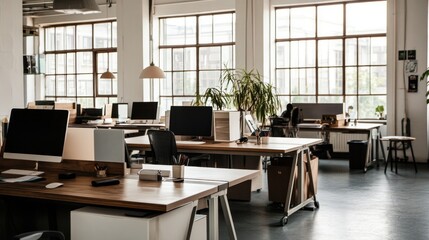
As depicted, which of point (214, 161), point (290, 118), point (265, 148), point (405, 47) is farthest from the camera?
point (405, 47)

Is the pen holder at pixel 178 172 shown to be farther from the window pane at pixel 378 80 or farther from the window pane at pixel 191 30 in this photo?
the window pane at pixel 191 30

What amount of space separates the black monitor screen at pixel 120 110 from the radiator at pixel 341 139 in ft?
13.7

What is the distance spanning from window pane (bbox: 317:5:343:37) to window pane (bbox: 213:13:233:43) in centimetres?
193

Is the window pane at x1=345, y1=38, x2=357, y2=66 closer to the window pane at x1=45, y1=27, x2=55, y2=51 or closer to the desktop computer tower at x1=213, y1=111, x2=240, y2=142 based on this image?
the desktop computer tower at x1=213, y1=111, x2=240, y2=142

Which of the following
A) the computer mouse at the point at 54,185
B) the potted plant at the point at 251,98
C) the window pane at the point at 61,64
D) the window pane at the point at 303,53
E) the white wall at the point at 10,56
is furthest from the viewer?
the window pane at the point at 61,64

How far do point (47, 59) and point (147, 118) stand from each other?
485 cm

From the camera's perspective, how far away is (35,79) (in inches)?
533

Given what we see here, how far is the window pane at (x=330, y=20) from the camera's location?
1022cm

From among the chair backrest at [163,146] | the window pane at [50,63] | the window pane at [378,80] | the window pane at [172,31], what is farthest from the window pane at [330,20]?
the window pane at [50,63]

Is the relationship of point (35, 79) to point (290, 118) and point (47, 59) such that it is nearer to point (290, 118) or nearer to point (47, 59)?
point (47, 59)

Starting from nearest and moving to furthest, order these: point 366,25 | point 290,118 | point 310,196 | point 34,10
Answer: point 310,196 → point 290,118 → point 366,25 → point 34,10

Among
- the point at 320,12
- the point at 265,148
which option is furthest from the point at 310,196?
the point at 320,12

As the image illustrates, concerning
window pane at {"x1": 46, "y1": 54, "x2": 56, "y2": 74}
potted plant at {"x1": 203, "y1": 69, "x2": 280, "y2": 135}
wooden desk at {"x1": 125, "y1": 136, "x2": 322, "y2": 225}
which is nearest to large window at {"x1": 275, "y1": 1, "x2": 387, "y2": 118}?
potted plant at {"x1": 203, "y1": 69, "x2": 280, "y2": 135}

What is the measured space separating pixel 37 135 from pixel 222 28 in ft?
26.7
